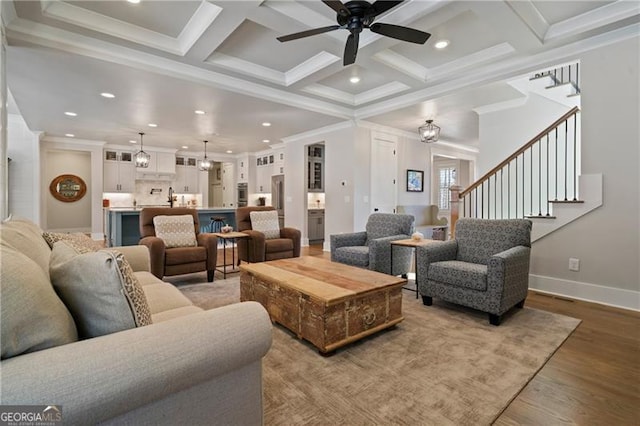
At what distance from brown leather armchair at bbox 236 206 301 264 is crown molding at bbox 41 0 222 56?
8.23 feet

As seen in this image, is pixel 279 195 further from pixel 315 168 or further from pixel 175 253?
pixel 175 253

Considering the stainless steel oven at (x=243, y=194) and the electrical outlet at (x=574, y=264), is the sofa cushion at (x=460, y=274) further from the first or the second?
the stainless steel oven at (x=243, y=194)

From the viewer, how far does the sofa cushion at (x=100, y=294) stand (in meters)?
1.05

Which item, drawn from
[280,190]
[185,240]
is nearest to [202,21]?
[185,240]

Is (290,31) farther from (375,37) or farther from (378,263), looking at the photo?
(378,263)

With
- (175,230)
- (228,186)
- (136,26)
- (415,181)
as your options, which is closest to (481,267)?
(175,230)

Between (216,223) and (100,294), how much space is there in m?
6.26

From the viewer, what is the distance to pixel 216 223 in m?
7.10

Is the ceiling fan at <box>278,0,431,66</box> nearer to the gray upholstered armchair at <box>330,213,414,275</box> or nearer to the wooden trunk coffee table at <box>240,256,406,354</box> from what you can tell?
the wooden trunk coffee table at <box>240,256,406,354</box>

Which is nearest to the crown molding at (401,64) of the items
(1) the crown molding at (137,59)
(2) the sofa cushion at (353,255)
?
(1) the crown molding at (137,59)

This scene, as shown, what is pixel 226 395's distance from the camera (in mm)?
1116

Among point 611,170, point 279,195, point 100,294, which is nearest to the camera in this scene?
point 100,294

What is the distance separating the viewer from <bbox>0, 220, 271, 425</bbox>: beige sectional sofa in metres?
0.78

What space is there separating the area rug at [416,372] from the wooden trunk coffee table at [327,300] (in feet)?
0.39
